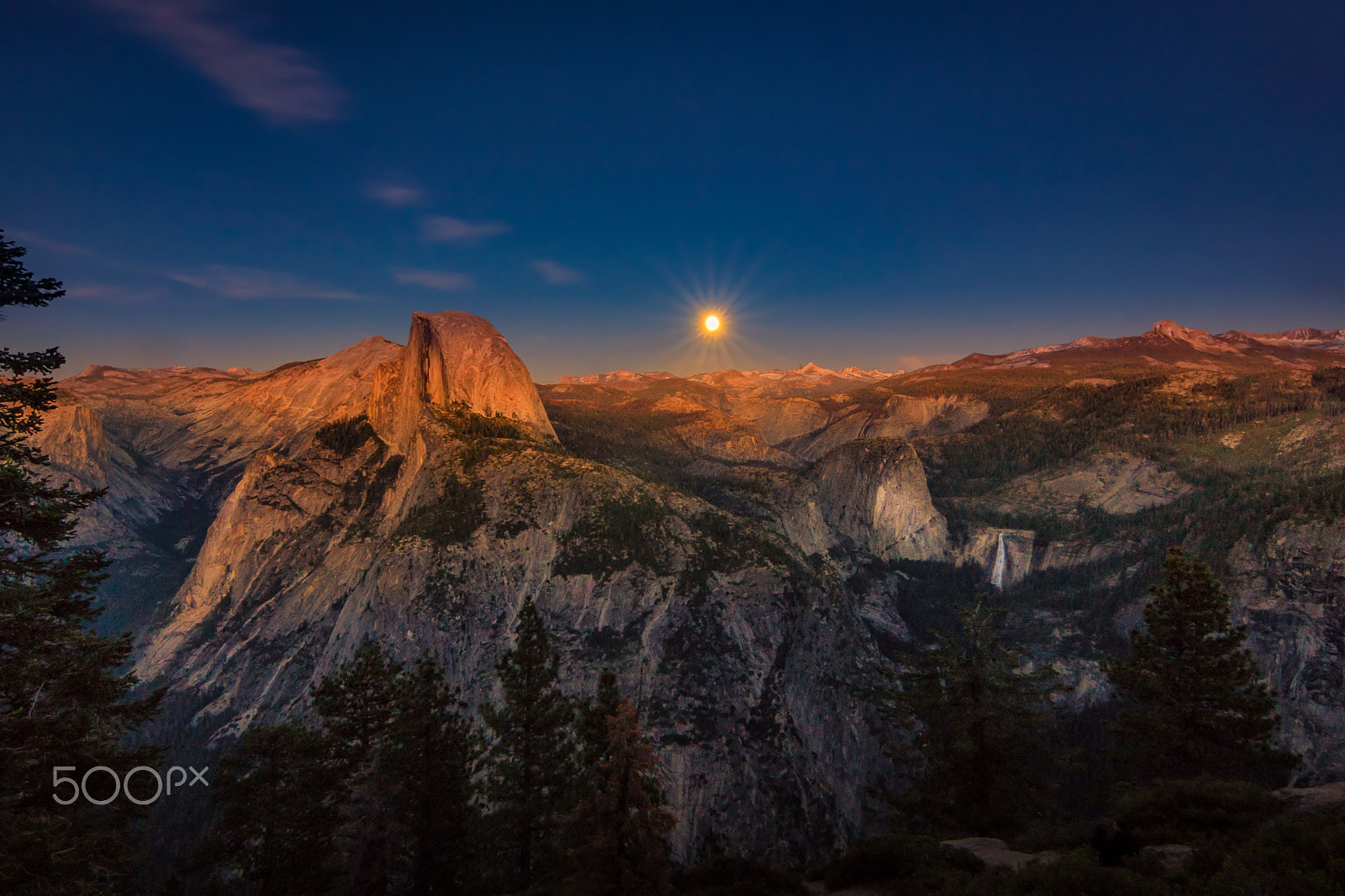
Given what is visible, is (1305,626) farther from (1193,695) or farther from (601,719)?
(601,719)

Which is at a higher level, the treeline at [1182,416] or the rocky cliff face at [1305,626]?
the treeline at [1182,416]

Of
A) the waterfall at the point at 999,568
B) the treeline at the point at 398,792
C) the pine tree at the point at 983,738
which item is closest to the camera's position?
the pine tree at the point at 983,738

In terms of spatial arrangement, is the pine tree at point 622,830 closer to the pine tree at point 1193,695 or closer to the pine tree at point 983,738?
the pine tree at point 983,738

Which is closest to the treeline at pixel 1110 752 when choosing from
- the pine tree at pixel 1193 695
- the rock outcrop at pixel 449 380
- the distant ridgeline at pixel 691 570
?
the pine tree at pixel 1193 695

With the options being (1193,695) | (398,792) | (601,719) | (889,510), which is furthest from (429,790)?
(889,510)

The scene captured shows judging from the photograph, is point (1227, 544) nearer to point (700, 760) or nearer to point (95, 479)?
point (700, 760)

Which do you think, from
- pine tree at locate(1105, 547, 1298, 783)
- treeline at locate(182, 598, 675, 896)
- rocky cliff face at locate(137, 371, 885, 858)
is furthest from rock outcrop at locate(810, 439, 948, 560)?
treeline at locate(182, 598, 675, 896)

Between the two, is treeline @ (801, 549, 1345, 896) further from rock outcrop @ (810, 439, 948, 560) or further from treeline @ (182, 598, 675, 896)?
rock outcrop @ (810, 439, 948, 560)
